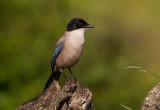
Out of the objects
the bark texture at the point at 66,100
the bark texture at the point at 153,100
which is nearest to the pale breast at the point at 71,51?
the bark texture at the point at 66,100

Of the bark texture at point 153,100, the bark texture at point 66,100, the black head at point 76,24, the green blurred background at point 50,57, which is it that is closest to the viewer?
the bark texture at point 153,100

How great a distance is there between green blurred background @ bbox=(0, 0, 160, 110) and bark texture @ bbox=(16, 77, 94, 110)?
4113mm

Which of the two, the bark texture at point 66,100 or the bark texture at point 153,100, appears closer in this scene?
the bark texture at point 153,100

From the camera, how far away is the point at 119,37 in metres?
15.0

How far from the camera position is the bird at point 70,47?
33.9 feet

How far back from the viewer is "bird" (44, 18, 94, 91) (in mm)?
10344

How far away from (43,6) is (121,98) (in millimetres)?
2939

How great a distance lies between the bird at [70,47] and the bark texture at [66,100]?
81.6 inches

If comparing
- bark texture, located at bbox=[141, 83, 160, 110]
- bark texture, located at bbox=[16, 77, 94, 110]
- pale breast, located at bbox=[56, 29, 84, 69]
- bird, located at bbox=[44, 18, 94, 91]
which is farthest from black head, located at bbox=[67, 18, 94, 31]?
bark texture, located at bbox=[141, 83, 160, 110]

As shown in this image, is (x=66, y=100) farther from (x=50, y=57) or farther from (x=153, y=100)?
(x=50, y=57)

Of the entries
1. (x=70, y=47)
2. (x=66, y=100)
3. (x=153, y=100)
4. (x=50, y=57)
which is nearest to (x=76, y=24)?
(x=70, y=47)

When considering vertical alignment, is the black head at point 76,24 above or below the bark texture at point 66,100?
above

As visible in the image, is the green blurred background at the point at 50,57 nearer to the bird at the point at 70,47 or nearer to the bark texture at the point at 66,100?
the bird at the point at 70,47

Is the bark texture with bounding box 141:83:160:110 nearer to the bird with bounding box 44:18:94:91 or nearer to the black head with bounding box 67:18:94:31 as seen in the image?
the bird with bounding box 44:18:94:91
